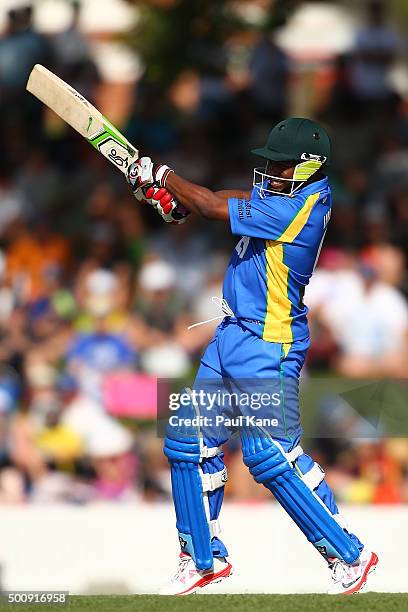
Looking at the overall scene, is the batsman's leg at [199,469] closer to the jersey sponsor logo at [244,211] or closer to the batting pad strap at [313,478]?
the batting pad strap at [313,478]

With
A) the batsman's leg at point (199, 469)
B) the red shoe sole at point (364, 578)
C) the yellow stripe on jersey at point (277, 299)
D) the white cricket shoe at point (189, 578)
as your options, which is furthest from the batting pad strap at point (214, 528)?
the yellow stripe on jersey at point (277, 299)

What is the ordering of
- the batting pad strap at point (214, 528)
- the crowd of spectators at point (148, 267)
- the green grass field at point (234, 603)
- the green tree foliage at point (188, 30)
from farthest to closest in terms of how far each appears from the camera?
the green tree foliage at point (188, 30), the crowd of spectators at point (148, 267), the batting pad strap at point (214, 528), the green grass field at point (234, 603)

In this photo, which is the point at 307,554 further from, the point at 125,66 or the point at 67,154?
the point at 125,66

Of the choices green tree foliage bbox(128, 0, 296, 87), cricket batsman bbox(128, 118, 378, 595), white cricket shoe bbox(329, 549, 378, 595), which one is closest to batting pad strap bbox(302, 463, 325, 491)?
cricket batsman bbox(128, 118, 378, 595)

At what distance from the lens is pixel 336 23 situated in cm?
1146

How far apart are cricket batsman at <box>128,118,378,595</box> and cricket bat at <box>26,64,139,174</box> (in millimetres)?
94

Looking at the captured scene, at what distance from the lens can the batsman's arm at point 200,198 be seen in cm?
466

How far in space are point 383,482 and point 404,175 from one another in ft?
10.8

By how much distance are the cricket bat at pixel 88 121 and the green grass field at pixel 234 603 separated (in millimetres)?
1725

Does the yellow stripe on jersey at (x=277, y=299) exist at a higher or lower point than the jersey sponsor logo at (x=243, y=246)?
lower

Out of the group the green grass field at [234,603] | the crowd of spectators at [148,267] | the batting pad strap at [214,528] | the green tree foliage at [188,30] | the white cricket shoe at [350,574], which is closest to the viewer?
the green grass field at [234,603]

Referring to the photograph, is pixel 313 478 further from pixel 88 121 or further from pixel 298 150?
pixel 88 121

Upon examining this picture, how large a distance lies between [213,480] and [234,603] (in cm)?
49

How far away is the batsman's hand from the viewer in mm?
4793
